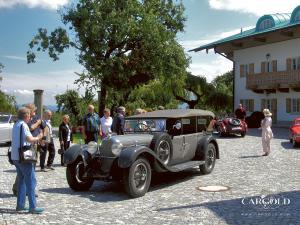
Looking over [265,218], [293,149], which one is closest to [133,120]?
[265,218]

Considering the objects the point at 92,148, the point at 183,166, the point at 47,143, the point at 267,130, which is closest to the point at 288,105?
the point at 267,130

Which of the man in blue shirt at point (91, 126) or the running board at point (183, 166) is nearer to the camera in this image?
the running board at point (183, 166)

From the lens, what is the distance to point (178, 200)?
325 inches

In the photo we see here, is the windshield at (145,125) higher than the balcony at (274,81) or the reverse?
the reverse

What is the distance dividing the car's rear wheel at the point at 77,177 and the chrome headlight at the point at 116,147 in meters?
0.82

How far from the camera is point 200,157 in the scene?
1111 cm

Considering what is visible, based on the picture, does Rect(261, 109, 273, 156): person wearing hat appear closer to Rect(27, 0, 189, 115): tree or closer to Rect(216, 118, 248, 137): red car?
Rect(216, 118, 248, 137): red car

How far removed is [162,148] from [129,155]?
52.0 inches

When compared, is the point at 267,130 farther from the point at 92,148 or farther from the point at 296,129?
the point at 92,148

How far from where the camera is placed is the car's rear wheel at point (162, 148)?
9.32 meters

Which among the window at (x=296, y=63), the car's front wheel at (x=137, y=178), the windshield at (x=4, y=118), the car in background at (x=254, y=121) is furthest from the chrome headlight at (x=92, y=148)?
the window at (x=296, y=63)

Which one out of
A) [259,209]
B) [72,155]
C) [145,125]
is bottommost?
[259,209]

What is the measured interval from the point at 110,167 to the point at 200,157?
305cm

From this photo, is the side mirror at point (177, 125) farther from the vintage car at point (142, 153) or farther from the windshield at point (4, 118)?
the windshield at point (4, 118)
